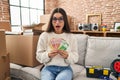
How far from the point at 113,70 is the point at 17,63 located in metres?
1.23

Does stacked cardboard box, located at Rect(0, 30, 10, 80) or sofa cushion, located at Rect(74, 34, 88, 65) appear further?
sofa cushion, located at Rect(74, 34, 88, 65)

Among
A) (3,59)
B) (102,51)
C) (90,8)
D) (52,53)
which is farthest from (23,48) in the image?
(90,8)

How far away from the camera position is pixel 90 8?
4781mm

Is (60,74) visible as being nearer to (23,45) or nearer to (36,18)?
(23,45)

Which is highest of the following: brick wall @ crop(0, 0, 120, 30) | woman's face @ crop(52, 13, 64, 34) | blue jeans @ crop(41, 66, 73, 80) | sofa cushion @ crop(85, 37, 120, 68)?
brick wall @ crop(0, 0, 120, 30)

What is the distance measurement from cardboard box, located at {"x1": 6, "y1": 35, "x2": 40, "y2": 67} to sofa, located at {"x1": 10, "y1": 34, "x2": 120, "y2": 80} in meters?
0.08

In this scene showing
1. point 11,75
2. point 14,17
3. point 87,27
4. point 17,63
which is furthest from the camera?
point 87,27

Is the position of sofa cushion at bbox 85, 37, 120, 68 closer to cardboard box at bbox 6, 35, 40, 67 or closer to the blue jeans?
the blue jeans

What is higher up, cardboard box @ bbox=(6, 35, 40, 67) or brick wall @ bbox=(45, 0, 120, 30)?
brick wall @ bbox=(45, 0, 120, 30)

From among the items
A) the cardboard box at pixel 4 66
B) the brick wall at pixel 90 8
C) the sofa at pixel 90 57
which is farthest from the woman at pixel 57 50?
the brick wall at pixel 90 8

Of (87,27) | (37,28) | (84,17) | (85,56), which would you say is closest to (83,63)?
(85,56)

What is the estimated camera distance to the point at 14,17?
4.03 metres

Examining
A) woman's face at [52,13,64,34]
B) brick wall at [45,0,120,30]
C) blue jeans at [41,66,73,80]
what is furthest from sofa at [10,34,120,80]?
brick wall at [45,0,120,30]

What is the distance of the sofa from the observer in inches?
69.3
